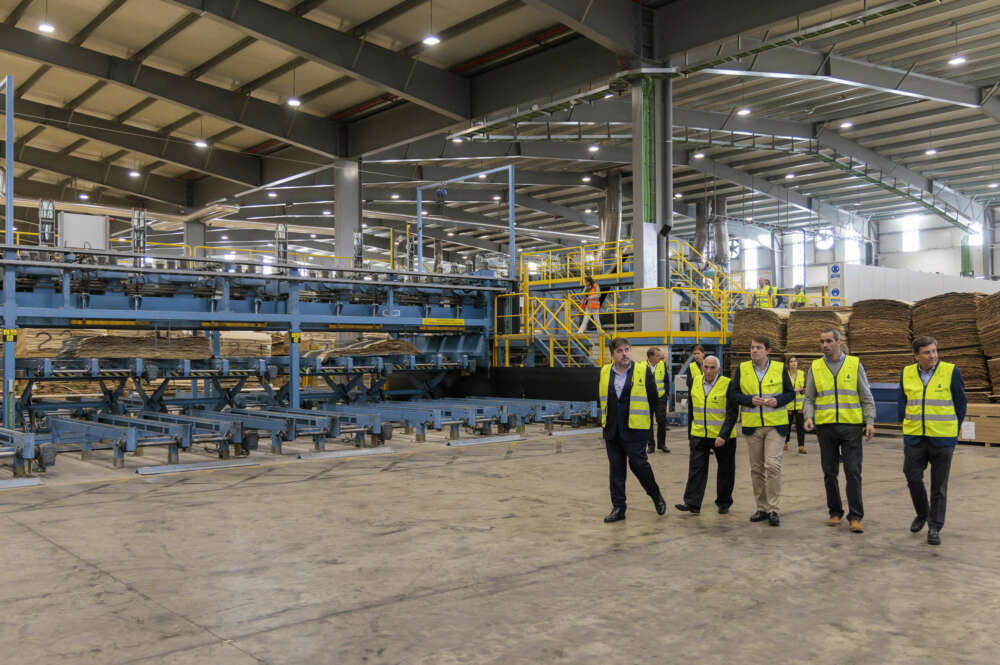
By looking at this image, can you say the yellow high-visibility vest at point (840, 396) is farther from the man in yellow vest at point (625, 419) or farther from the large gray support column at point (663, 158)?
the large gray support column at point (663, 158)

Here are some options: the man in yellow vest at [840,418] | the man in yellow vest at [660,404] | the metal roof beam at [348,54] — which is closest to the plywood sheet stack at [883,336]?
the man in yellow vest at [660,404]

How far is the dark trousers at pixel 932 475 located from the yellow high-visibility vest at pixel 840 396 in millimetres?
516

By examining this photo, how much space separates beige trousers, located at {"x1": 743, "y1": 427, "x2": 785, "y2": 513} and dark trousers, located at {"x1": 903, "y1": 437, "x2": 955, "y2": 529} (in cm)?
102

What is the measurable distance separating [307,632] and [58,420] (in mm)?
9121

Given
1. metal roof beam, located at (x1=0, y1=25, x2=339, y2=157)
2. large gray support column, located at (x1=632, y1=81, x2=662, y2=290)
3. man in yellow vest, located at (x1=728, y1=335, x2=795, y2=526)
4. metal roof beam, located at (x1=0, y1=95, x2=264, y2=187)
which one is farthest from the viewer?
metal roof beam, located at (x1=0, y1=95, x2=264, y2=187)

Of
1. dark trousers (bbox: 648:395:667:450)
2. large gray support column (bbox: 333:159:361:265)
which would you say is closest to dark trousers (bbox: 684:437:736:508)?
dark trousers (bbox: 648:395:667:450)

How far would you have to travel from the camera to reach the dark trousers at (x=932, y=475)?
6359 millimetres

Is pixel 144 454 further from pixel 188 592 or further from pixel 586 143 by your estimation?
pixel 586 143

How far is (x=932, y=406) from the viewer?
21.1ft

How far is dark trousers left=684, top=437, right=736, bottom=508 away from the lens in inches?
294

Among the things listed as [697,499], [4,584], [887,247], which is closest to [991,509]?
[697,499]

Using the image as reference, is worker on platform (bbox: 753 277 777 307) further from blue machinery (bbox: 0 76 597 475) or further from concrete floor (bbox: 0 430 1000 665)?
concrete floor (bbox: 0 430 1000 665)

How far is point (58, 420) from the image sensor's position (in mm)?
11719

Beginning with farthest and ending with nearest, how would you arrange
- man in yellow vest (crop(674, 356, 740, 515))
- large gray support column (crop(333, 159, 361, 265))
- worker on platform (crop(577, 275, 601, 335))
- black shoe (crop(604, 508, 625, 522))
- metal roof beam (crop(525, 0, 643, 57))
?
1. large gray support column (crop(333, 159, 361, 265))
2. worker on platform (crop(577, 275, 601, 335))
3. metal roof beam (crop(525, 0, 643, 57))
4. man in yellow vest (crop(674, 356, 740, 515))
5. black shoe (crop(604, 508, 625, 522))
